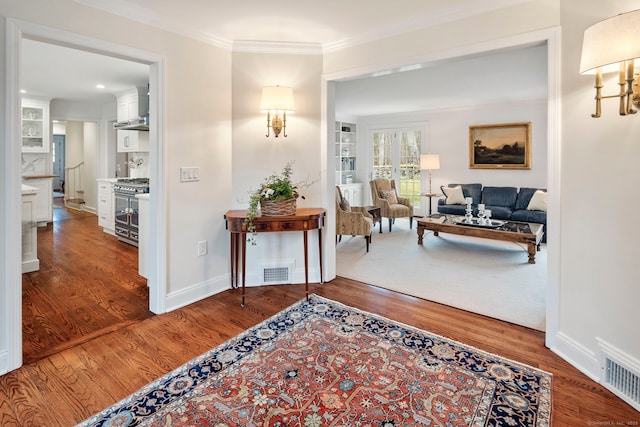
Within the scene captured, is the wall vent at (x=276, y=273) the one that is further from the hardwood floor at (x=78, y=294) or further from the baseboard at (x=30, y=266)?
the baseboard at (x=30, y=266)

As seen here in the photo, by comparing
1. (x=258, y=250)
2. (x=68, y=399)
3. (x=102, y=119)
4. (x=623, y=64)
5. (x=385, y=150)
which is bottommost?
(x=68, y=399)

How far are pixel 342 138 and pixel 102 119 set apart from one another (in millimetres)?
5430

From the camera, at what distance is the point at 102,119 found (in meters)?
7.95

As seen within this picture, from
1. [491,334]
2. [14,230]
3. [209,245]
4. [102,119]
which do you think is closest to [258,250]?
[209,245]

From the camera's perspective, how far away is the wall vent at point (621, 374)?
1827 millimetres

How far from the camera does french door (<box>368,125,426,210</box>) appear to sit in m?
8.16

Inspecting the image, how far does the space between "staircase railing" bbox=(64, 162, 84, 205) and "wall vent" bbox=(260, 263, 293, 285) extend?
25.4ft

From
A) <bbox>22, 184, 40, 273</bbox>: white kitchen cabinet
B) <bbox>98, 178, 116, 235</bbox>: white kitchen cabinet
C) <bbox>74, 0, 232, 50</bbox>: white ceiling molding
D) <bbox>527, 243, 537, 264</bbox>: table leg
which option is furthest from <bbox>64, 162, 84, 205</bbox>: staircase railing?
<bbox>527, 243, 537, 264</bbox>: table leg

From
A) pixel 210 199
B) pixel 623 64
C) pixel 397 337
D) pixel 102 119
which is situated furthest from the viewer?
pixel 102 119

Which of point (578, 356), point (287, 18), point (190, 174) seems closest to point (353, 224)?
point (190, 174)

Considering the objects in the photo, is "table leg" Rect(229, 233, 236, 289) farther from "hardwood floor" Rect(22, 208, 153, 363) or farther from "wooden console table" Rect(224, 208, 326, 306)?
"hardwood floor" Rect(22, 208, 153, 363)

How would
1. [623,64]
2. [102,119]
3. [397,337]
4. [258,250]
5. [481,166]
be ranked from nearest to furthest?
1. [623,64]
2. [397,337]
3. [258,250]
4. [481,166]
5. [102,119]

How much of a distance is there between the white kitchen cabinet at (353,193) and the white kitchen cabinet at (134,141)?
4118 millimetres

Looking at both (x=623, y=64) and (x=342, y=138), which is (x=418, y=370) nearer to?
(x=623, y=64)
